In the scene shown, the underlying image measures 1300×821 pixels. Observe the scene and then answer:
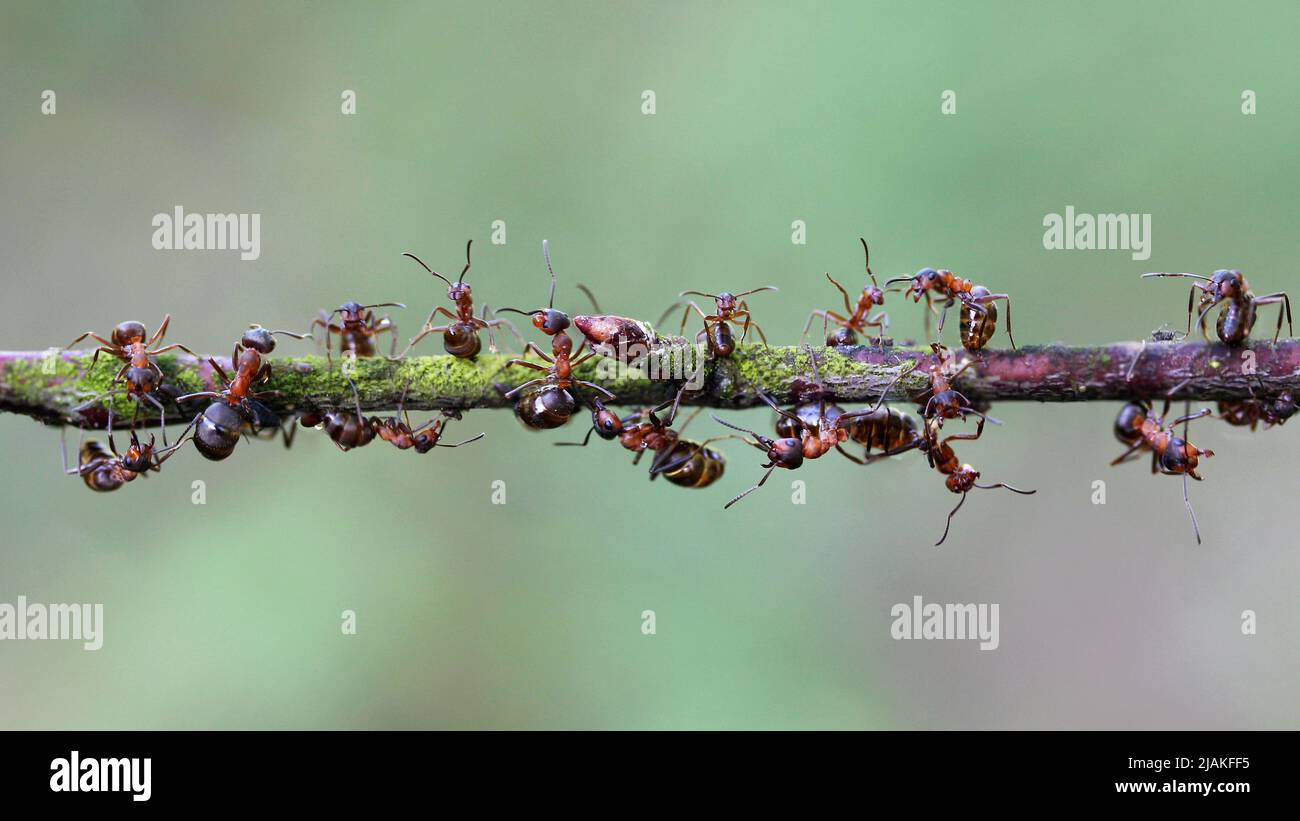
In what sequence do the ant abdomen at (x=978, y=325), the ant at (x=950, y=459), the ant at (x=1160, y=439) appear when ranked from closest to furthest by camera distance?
the ant abdomen at (x=978, y=325) < the ant at (x=950, y=459) < the ant at (x=1160, y=439)

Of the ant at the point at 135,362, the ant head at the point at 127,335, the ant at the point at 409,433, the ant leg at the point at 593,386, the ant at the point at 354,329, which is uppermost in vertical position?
the ant at the point at 354,329

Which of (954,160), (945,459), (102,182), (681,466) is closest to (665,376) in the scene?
(681,466)

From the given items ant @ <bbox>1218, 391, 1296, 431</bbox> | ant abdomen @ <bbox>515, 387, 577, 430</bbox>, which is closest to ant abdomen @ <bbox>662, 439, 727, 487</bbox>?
ant abdomen @ <bbox>515, 387, 577, 430</bbox>

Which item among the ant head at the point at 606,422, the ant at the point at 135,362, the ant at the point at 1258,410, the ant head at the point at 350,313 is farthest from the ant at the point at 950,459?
the ant at the point at 135,362

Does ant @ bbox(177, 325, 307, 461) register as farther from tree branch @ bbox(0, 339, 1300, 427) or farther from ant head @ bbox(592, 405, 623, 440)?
ant head @ bbox(592, 405, 623, 440)

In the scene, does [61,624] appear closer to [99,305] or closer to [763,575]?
[99,305]

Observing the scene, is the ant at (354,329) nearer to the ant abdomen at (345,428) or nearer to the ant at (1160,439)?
the ant abdomen at (345,428)

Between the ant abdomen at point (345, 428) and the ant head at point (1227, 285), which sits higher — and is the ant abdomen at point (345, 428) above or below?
below
